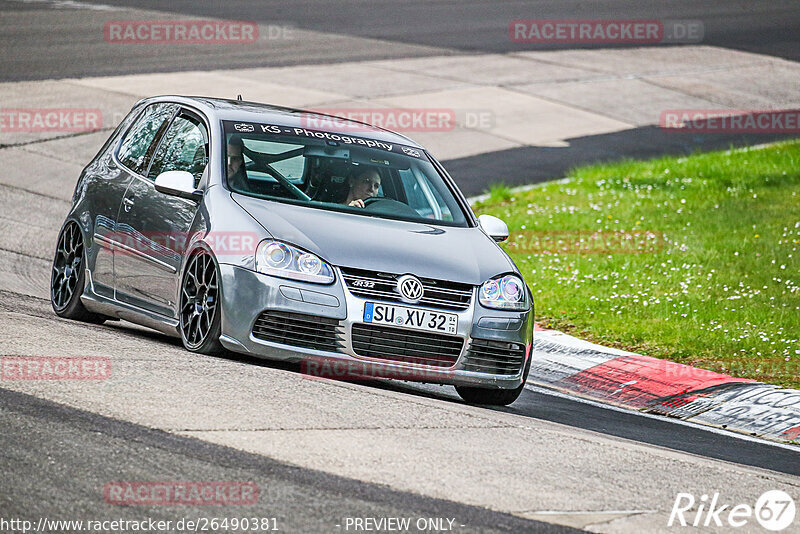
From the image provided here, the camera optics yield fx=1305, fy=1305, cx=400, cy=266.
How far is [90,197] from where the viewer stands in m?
9.44

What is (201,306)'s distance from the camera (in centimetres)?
794

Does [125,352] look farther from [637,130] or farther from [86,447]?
[637,130]

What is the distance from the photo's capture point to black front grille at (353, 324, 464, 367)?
7.60m

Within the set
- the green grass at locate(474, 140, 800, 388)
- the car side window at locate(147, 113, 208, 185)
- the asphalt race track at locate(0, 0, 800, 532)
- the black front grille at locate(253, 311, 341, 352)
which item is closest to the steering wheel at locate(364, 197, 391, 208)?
the car side window at locate(147, 113, 208, 185)

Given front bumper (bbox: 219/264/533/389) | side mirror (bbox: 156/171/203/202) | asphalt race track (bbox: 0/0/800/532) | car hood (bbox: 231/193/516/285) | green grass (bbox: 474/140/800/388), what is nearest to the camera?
asphalt race track (bbox: 0/0/800/532)

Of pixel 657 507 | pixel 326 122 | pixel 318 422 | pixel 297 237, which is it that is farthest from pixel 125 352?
pixel 657 507

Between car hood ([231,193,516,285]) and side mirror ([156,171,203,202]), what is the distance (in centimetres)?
29

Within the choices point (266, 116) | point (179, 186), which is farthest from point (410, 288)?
point (266, 116)

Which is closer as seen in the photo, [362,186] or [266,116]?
[362,186]

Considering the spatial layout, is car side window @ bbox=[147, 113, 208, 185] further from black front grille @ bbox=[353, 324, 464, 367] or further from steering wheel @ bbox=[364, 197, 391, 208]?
black front grille @ bbox=[353, 324, 464, 367]

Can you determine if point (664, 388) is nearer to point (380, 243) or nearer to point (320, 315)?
point (380, 243)

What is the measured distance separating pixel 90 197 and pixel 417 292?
9.92ft

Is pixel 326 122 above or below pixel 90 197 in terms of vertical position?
above

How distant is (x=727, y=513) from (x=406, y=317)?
2437mm
